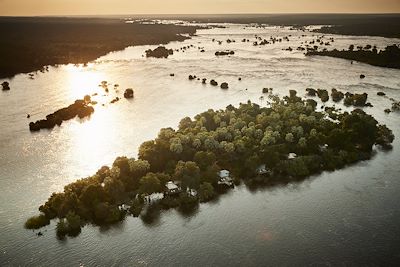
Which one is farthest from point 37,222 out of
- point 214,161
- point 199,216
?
point 214,161

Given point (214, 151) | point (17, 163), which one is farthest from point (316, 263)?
point (17, 163)

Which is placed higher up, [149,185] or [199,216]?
[149,185]

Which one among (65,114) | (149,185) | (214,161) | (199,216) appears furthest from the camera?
(65,114)

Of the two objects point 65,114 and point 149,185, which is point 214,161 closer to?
point 149,185

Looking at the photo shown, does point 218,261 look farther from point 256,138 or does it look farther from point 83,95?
point 83,95

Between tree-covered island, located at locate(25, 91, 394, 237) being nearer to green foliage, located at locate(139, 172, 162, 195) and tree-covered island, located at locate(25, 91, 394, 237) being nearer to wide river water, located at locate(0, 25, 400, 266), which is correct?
green foliage, located at locate(139, 172, 162, 195)

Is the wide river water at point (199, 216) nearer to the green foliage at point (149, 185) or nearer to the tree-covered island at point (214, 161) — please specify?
the tree-covered island at point (214, 161)

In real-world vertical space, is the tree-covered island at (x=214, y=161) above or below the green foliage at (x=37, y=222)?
above

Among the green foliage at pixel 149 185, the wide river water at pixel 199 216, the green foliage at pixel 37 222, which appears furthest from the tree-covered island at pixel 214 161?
the wide river water at pixel 199 216

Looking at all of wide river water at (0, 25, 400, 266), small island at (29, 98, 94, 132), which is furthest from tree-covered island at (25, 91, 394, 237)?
small island at (29, 98, 94, 132)
